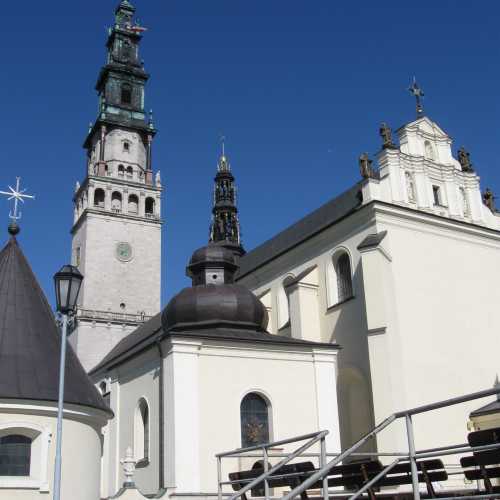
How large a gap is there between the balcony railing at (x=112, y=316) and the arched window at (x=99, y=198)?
27.6 feet

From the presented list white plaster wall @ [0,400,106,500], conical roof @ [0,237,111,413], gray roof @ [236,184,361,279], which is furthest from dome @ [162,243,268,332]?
white plaster wall @ [0,400,106,500]

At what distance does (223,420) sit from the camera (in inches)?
803

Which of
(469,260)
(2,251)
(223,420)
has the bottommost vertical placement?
(223,420)

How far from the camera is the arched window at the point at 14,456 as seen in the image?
1462 centimetres

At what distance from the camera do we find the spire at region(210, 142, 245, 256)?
152 ft

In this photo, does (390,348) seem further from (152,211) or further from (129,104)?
(129,104)

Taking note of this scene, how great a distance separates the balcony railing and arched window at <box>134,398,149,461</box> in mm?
24361

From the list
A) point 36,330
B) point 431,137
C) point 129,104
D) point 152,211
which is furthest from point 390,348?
point 129,104

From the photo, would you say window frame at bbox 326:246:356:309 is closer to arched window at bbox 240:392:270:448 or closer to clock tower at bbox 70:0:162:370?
arched window at bbox 240:392:270:448

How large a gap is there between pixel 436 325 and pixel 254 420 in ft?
26.2

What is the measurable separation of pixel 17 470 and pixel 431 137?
67.1 ft

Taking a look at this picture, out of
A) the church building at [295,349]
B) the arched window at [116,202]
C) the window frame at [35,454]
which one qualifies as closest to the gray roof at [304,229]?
the church building at [295,349]

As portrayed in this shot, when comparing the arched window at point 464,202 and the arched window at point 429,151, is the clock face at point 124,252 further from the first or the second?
the arched window at point 464,202

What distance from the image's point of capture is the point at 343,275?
89.6 feet
